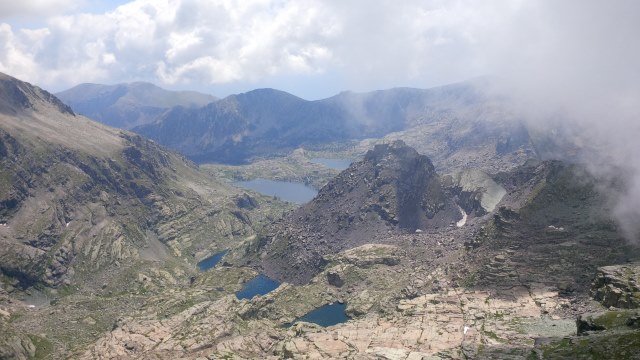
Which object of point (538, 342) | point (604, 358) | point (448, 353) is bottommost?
point (448, 353)

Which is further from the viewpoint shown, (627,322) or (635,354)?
(627,322)

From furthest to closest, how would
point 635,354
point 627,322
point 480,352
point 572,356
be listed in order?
1. point 480,352
2. point 627,322
3. point 572,356
4. point 635,354

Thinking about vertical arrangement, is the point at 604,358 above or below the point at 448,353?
above

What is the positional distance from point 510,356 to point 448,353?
127 ft

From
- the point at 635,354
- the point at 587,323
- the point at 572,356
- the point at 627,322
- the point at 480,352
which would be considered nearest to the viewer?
the point at 635,354

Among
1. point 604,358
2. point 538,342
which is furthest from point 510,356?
point 604,358

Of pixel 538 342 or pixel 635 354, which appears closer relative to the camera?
pixel 635 354

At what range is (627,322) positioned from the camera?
518ft

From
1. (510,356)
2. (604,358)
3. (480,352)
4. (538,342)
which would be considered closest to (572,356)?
(604,358)

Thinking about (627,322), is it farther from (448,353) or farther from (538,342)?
(448,353)

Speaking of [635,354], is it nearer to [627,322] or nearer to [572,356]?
[572,356]

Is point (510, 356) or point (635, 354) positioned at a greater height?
point (635, 354)

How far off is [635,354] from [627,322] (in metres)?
30.3

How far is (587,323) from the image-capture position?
17050 cm
